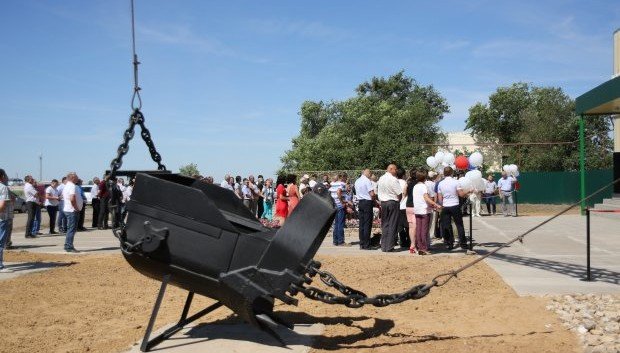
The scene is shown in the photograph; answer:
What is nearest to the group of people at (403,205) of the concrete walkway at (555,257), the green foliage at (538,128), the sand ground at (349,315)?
the concrete walkway at (555,257)

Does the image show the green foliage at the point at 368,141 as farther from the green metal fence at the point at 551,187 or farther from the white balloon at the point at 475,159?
the white balloon at the point at 475,159

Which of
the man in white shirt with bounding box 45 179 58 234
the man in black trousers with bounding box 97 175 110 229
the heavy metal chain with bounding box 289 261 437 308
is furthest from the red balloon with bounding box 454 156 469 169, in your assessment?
the heavy metal chain with bounding box 289 261 437 308

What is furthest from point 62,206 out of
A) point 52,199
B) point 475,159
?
point 475,159

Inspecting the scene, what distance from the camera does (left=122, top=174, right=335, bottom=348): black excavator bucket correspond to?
16.5 ft

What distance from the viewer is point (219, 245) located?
512cm

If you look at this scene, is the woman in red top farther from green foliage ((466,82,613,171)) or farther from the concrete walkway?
green foliage ((466,82,613,171))

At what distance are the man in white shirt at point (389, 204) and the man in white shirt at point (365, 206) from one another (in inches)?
24.9

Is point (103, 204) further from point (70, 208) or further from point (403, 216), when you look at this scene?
point (403, 216)

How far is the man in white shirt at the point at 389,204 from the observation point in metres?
12.9

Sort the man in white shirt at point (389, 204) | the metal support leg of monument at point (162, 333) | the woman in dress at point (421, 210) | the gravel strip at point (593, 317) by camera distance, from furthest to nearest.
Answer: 1. the man in white shirt at point (389, 204)
2. the woman in dress at point (421, 210)
3. the gravel strip at point (593, 317)
4. the metal support leg of monument at point (162, 333)

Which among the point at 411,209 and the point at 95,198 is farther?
the point at 95,198

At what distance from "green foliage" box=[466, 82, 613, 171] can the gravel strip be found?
3502 cm

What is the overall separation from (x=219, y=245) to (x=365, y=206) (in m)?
9.02

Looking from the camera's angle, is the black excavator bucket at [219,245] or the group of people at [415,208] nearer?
the black excavator bucket at [219,245]
